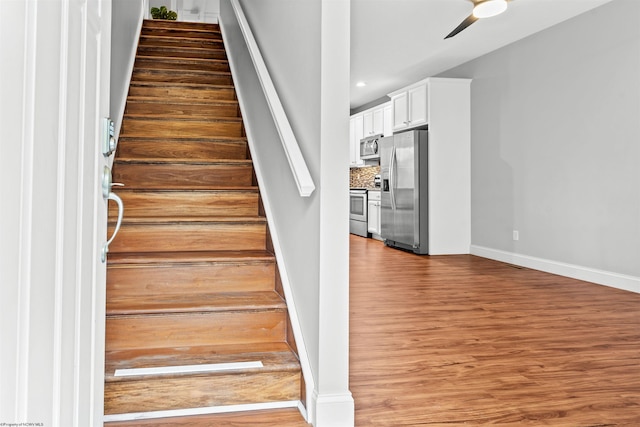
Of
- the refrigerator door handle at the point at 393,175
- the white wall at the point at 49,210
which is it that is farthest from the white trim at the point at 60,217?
the refrigerator door handle at the point at 393,175

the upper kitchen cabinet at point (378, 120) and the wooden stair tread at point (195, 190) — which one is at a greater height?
the upper kitchen cabinet at point (378, 120)

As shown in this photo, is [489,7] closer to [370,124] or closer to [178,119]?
[178,119]

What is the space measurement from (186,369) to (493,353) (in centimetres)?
157

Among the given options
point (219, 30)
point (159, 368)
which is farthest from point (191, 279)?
point (219, 30)

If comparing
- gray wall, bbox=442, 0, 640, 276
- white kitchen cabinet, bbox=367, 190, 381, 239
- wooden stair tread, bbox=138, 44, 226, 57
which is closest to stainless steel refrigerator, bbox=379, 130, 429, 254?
white kitchen cabinet, bbox=367, 190, 381, 239

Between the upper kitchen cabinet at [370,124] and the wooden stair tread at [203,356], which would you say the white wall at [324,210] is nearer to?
the wooden stair tread at [203,356]

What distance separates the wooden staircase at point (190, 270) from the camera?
192 centimetres

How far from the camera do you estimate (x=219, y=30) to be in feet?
18.7

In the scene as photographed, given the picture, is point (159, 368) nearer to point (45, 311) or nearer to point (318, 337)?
point (318, 337)

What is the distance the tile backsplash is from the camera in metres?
9.48

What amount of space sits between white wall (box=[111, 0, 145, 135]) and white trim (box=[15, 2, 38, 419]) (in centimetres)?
223

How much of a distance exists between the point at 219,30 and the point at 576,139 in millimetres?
3876

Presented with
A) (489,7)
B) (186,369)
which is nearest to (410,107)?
(489,7)

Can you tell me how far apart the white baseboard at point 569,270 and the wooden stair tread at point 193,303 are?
358cm
